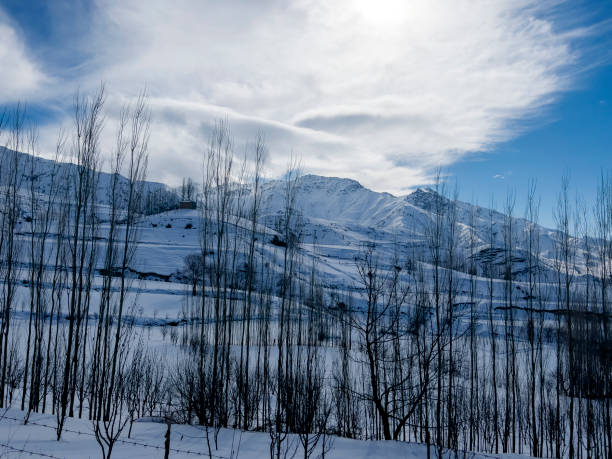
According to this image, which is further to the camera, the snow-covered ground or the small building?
the small building

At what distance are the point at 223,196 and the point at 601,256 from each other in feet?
43.5

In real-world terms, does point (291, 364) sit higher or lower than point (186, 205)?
lower

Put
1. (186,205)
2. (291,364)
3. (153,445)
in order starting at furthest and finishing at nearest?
1. (186,205)
2. (291,364)
3. (153,445)

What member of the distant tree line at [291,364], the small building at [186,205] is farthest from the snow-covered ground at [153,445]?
the small building at [186,205]

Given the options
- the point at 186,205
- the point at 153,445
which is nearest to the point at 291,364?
the point at 153,445

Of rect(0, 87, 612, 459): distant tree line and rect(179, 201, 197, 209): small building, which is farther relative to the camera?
rect(179, 201, 197, 209): small building

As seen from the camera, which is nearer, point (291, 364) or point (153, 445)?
point (153, 445)

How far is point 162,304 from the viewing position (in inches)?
1443

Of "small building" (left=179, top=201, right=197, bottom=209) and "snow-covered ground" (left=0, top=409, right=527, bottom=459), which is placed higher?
"small building" (left=179, top=201, right=197, bottom=209)

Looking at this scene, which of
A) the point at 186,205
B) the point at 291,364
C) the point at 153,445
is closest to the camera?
the point at 153,445

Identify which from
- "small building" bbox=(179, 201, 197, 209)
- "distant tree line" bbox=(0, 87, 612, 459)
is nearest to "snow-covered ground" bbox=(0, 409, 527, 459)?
"distant tree line" bbox=(0, 87, 612, 459)

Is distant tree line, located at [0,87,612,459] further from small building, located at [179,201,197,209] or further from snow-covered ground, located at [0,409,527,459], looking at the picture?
small building, located at [179,201,197,209]

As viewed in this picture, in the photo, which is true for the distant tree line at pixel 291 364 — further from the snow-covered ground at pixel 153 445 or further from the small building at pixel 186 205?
the small building at pixel 186 205

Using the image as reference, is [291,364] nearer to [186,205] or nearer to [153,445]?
[153,445]
